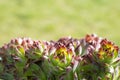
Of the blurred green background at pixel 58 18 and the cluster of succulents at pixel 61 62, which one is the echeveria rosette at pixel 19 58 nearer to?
the cluster of succulents at pixel 61 62

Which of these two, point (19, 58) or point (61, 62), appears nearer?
point (61, 62)

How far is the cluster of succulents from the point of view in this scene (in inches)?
105

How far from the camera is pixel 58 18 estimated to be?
12.4 meters

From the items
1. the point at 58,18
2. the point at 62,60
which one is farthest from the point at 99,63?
the point at 58,18

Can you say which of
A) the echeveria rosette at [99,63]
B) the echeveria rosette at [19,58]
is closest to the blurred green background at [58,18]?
the echeveria rosette at [19,58]

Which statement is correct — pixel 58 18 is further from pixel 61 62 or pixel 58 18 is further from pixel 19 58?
pixel 61 62

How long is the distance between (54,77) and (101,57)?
255 mm

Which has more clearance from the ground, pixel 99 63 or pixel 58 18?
pixel 58 18

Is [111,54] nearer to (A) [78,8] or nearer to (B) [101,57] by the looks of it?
(B) [101,57]

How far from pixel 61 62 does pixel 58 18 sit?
974cm

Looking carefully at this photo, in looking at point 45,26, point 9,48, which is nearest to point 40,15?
point 45,26

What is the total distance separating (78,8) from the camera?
42.4ft

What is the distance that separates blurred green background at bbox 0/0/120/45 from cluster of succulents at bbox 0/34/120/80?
784 centimetres

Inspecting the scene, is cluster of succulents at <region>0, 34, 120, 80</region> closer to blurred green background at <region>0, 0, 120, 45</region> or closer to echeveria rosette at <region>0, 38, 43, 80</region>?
echeveria rosette at <region>0, 38, 43, 80</region>
